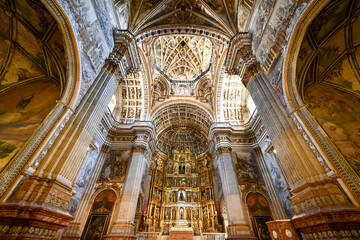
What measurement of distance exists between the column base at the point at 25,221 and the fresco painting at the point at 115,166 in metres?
9.06

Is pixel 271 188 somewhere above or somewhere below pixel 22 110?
below

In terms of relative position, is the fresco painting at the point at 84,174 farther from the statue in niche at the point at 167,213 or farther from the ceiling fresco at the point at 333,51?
the ceiling fresco at the point at 333,51

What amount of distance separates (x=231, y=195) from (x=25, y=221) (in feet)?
40.1

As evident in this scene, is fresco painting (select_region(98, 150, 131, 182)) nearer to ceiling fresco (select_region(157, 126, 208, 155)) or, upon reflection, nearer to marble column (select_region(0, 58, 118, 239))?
marble column (select_region(0, 58, 118, 239))

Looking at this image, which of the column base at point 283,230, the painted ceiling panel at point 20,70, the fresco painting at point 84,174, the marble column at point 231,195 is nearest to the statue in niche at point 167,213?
the marble column at point 231,195

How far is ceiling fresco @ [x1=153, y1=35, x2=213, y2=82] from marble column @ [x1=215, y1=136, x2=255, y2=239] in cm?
1026

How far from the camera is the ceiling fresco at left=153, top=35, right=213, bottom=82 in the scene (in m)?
19.8

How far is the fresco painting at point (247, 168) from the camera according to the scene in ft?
44.3

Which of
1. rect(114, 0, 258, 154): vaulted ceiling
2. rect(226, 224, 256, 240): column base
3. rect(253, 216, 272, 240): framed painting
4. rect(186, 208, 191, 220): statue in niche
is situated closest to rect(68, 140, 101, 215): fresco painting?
rect(114, 0, 258, 154): vaulted ceiling

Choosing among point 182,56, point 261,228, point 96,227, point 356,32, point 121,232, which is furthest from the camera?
point 182,56

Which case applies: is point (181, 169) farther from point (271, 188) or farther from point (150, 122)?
point (271, 188)

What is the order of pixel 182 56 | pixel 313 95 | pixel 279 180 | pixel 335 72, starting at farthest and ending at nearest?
pixel 182 56, pixel 279 180, pixel 313 95, pixel 335 72

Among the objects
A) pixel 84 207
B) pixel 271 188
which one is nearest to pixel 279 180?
pixel 271 188

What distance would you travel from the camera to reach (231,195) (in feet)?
40.8
